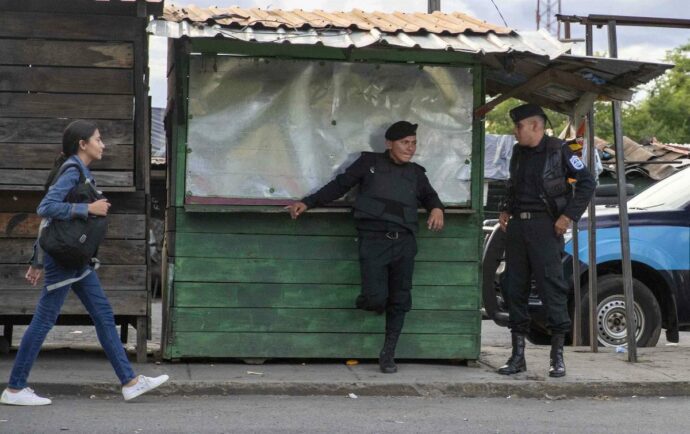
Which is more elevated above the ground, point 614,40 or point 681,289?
point 614,40

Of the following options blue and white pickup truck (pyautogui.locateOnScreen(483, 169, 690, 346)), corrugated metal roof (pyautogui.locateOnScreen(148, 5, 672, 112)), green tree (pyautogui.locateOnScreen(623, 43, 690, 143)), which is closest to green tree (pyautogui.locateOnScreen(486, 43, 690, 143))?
green tree (pyautogui.locateOnScreen(623, 43, 690, 143))

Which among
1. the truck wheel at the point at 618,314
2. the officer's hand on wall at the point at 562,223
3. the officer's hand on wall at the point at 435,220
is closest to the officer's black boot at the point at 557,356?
the officer's hand on wall at the point at 562,223

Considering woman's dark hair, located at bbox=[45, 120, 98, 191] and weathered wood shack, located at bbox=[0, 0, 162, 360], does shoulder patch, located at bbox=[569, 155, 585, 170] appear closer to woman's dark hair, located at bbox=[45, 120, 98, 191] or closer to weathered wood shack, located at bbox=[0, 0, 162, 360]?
weathered wood shack, located at bbox=[0, 0, 162, 360]

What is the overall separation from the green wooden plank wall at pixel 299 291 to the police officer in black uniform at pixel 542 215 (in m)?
0.43

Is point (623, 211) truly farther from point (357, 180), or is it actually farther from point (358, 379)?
point (358, 379)

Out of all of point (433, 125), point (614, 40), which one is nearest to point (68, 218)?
point (433, 125)

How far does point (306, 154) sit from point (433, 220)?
105cm

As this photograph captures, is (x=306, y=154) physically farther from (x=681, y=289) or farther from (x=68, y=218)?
(x=681, y=289)

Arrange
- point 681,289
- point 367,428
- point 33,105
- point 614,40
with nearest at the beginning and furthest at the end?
point 367,428 < point 33,105 < point 614,40 < point 681,289

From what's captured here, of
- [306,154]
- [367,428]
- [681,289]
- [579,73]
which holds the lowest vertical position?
[367,428]

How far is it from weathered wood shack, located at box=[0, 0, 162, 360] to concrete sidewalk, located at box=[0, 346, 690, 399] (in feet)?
1.99

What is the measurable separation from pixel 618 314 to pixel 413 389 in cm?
336

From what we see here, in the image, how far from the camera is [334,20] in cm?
825

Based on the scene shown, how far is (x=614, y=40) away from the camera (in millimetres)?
9188
